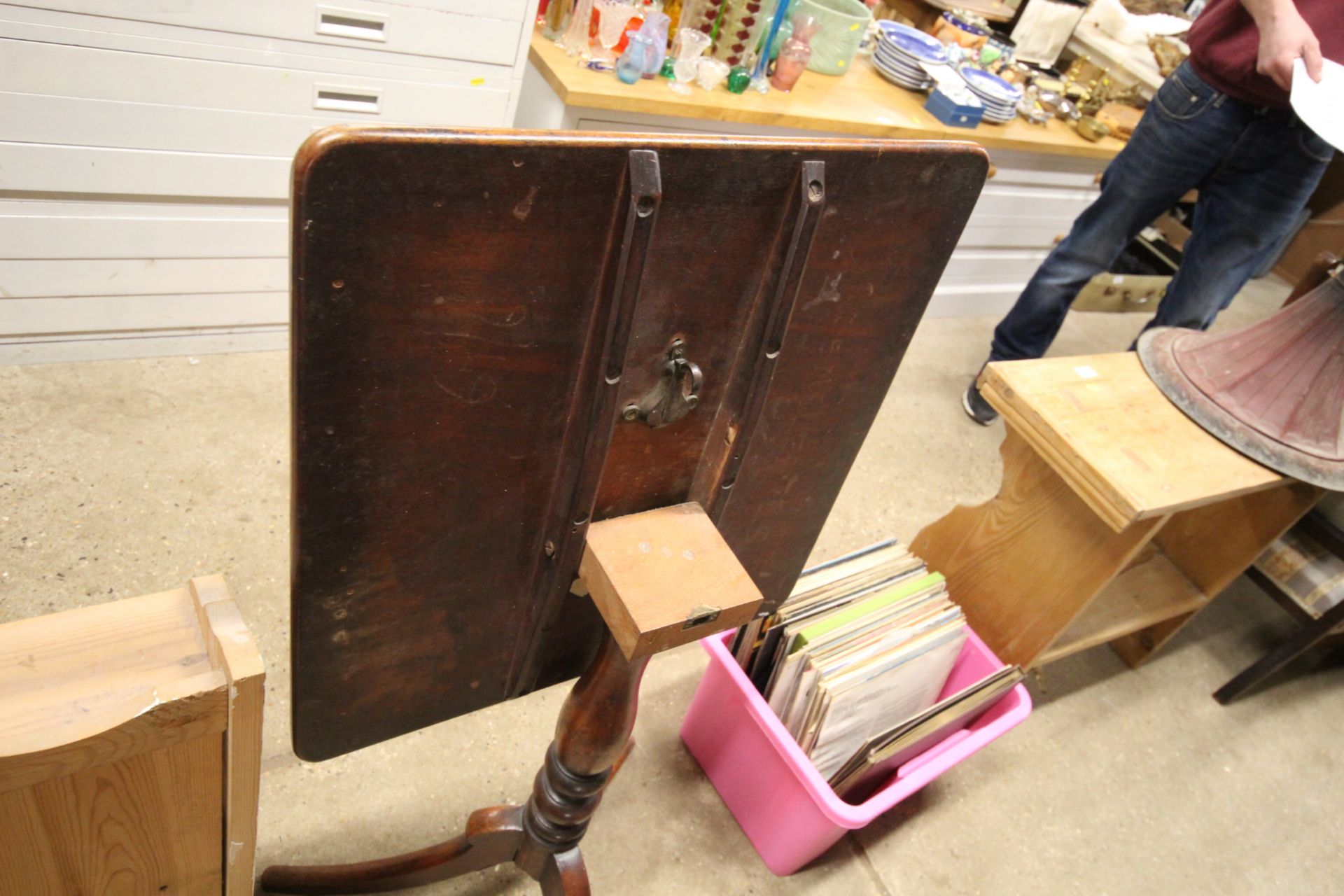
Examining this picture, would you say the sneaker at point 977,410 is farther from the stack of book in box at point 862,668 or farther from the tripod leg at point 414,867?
the tripod leg at point 414,867

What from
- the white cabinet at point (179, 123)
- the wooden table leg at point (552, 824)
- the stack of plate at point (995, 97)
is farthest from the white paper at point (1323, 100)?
the white cabinet at point (179, 123)

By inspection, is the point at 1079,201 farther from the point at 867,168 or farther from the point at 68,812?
the point at 68,812

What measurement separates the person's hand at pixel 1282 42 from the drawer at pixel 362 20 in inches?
55.0

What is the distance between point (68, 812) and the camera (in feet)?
2.12

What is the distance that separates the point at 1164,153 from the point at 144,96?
2.16 meters

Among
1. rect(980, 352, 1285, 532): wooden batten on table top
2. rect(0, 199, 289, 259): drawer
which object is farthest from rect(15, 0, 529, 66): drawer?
rect(980, 352, 1285, 532): wooden batten on table top

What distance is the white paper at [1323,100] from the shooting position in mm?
1284

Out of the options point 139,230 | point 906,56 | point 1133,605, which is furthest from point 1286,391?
point 139,230

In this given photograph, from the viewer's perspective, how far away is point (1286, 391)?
4.89 feet

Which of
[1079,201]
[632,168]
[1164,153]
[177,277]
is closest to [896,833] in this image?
[632,168]

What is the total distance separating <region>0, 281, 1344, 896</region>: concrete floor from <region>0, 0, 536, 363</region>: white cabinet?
0.15 meters

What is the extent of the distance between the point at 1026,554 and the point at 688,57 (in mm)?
1332

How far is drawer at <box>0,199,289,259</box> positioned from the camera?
1.67m

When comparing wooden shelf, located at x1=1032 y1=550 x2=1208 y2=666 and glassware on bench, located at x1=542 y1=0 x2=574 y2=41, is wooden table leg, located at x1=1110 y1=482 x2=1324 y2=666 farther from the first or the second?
glassware on bench, located at x1=542 y1=0 x2=574 y2=41
